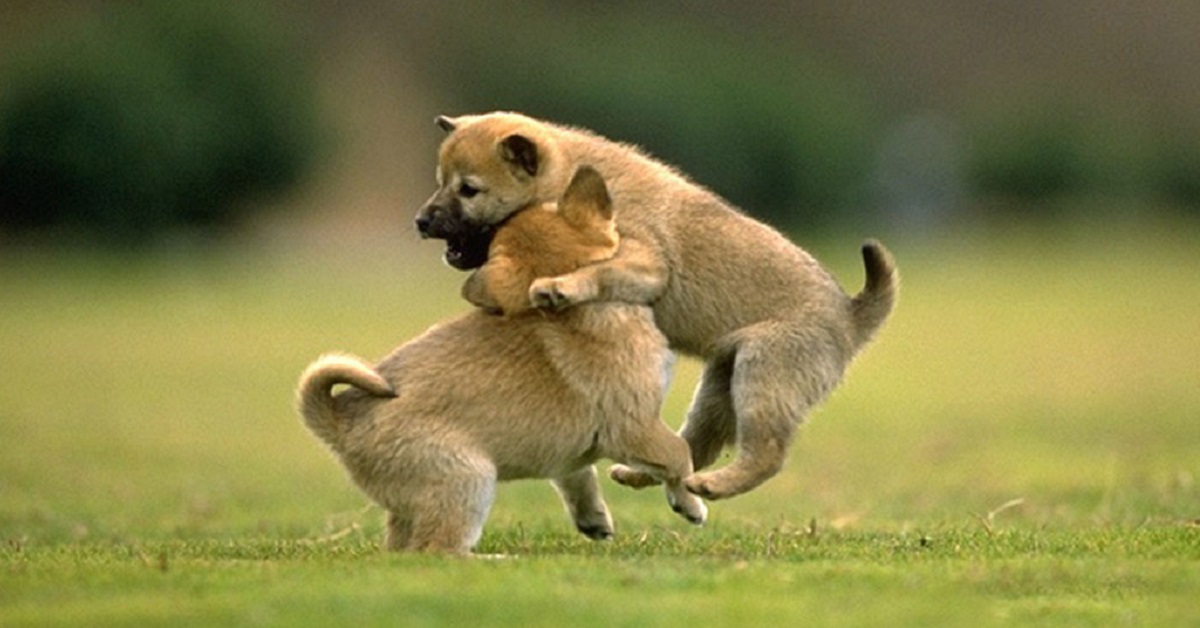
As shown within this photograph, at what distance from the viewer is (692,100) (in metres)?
71.2

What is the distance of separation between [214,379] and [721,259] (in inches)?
770

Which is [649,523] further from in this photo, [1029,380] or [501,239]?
[1029,380]

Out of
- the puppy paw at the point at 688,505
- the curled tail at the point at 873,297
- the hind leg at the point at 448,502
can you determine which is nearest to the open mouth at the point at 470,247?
the puppy paw at the point at 688,505

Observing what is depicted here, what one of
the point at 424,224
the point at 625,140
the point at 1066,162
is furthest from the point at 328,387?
the point at 1066,162

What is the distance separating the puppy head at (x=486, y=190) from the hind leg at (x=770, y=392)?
137cm

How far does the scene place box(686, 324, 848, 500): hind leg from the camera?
39.0 ft

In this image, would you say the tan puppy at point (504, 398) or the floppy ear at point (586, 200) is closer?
the tan puppy at point (504, 398)

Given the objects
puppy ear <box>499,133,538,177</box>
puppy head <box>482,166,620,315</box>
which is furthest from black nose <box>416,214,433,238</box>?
puppy head <box>482,166,620,315</box>

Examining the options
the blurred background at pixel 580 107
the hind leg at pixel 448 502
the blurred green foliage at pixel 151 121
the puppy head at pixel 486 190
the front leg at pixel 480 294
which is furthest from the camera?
the blurred background at pixel 580 107

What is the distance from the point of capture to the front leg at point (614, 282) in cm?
1105

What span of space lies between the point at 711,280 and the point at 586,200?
0.94 metres

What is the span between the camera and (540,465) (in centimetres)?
1105

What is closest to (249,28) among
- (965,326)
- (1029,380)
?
(965,326)

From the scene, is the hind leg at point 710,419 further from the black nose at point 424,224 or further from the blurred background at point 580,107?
the blurred background at point 580,107
